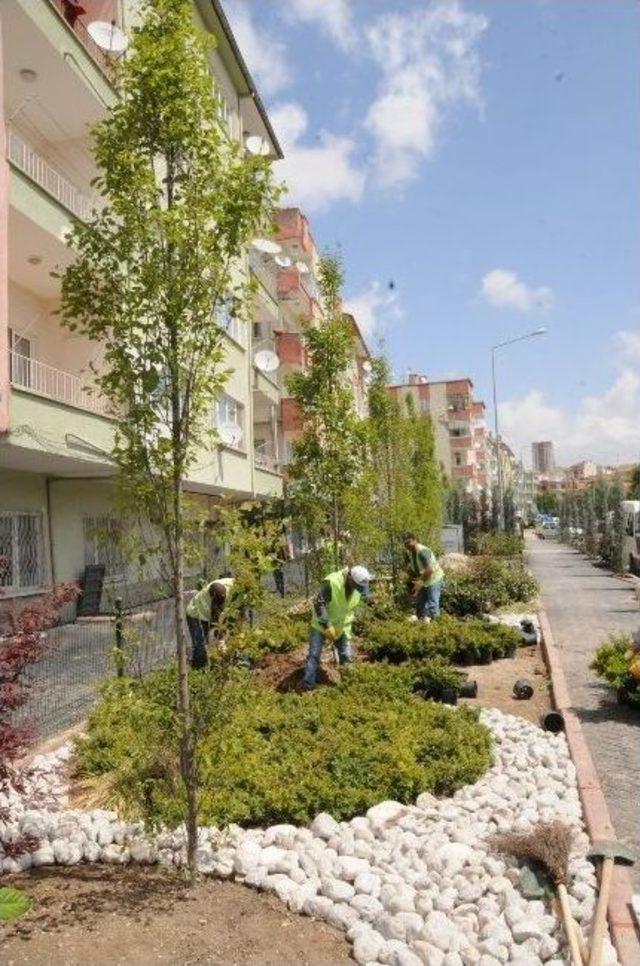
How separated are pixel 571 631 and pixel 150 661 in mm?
10808

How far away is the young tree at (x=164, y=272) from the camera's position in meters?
4.58

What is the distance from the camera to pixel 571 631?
14.9m

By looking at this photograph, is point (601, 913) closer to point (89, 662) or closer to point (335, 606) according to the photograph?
point (335, 606)

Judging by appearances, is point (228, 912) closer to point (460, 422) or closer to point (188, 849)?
point (188, 849)

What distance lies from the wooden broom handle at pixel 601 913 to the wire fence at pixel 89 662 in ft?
8.91

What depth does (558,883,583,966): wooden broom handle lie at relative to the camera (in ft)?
A: 12.3

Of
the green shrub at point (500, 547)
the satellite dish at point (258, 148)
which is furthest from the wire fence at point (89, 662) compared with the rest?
the green shrub at point (500, 547)

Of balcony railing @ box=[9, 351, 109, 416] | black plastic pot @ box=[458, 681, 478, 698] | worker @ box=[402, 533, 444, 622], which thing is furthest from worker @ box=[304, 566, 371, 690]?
balcony railing @ box=[9, 351, 109, 416]

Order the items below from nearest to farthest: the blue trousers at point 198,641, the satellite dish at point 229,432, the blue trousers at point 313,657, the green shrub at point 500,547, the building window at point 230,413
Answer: the blue trousers at point 198,641
the blue trousers at point 313,657
the satellite dish at point 229,432
the building window at point 230,413
the green shrub at point 500,547

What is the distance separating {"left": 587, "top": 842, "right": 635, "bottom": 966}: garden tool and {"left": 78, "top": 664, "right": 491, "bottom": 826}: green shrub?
58.7 inches

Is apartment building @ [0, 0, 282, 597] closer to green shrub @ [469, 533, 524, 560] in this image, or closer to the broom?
the broom

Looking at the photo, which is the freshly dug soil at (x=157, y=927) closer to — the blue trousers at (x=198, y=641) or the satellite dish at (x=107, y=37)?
the blue trousers at (x=198, y=641)

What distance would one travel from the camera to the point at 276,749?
650cm

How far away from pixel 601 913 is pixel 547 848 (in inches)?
24.9
